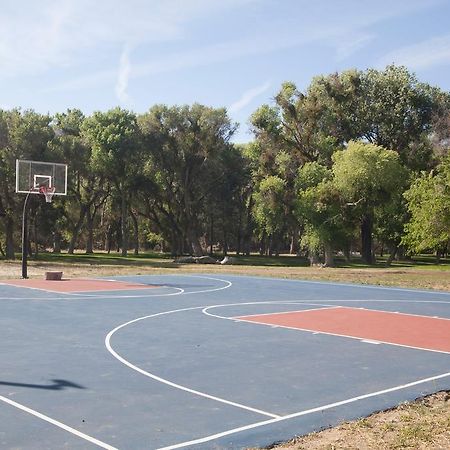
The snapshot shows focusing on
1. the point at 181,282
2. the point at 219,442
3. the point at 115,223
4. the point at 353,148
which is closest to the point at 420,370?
the point at 219,442

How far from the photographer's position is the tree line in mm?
41781

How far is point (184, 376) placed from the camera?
362 inches

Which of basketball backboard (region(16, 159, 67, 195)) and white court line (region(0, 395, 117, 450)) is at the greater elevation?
basketball backboard (region(16, 159, 67, 195))

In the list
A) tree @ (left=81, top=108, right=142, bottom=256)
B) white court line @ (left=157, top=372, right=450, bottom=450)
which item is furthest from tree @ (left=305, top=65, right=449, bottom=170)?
white court line @ (left=157, top=372, right=450, bottom=450)

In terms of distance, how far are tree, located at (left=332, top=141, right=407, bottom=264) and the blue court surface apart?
78.6 ft

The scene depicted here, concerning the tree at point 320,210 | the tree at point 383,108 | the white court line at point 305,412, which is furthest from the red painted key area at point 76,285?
the tree at point 383,108

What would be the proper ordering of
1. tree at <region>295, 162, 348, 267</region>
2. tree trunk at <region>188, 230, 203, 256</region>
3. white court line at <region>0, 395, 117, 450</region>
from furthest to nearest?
tree trunk at <region>188, 230, 203, 256</region>
tree at <region>295, 162, 348, 267</region>
white court line at <region>0, 395, 117, 450</region>

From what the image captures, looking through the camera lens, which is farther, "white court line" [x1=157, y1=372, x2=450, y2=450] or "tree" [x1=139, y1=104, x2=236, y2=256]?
"tree" [x1=139, y1=104, x2=236, y2=256]

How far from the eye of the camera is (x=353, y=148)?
41875 mm

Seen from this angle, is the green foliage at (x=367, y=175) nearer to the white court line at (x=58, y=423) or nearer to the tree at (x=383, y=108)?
the tree at (x=383, y=108)

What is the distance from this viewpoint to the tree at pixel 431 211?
3388 centimetres

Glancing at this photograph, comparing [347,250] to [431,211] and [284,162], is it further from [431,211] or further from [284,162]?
[431,211]

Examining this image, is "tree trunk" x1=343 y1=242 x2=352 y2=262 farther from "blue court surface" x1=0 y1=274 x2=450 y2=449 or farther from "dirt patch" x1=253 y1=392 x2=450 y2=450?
"dirt patch" x1=253 y1=392 x2=450 y2=450

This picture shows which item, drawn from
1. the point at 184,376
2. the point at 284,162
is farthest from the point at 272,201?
the point at 184,376
